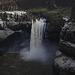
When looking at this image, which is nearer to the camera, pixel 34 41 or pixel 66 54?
pixel 66 54

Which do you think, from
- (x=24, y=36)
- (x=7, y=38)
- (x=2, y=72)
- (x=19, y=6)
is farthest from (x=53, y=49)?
(x=19, y=6)

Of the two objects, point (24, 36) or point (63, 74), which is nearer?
point (63, 74)

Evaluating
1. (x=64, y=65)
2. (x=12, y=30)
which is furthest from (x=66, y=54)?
(x=12, y=30)

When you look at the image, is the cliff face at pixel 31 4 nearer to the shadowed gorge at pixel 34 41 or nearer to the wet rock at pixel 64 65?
the shadowed gorge at pixel 34 41

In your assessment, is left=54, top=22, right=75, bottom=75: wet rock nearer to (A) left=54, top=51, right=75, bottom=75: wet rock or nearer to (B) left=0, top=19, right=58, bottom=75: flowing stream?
(A) left=54, top=51, right=75, bottom=75: wet rock

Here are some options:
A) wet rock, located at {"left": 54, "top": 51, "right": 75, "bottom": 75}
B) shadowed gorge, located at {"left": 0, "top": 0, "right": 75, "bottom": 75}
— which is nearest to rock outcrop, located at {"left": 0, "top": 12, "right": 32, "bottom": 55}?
shadowed gorge, located at {"left": 0, "top": 0, "right": 75, "bottom": 75}

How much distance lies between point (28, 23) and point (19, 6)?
13016 millimetres

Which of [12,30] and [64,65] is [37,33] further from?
[64,65]

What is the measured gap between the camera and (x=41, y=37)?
3653 cm

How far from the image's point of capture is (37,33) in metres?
36.3

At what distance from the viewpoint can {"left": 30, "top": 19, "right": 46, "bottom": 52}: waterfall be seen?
36.3 meters

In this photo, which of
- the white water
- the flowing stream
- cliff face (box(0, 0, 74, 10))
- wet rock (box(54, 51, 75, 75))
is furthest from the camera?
cliff face (box(0, 0, 74, 10))

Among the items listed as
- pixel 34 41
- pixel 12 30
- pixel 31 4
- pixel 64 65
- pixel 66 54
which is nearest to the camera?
pixel 64 65

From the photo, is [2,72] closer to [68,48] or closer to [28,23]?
[68,48]
